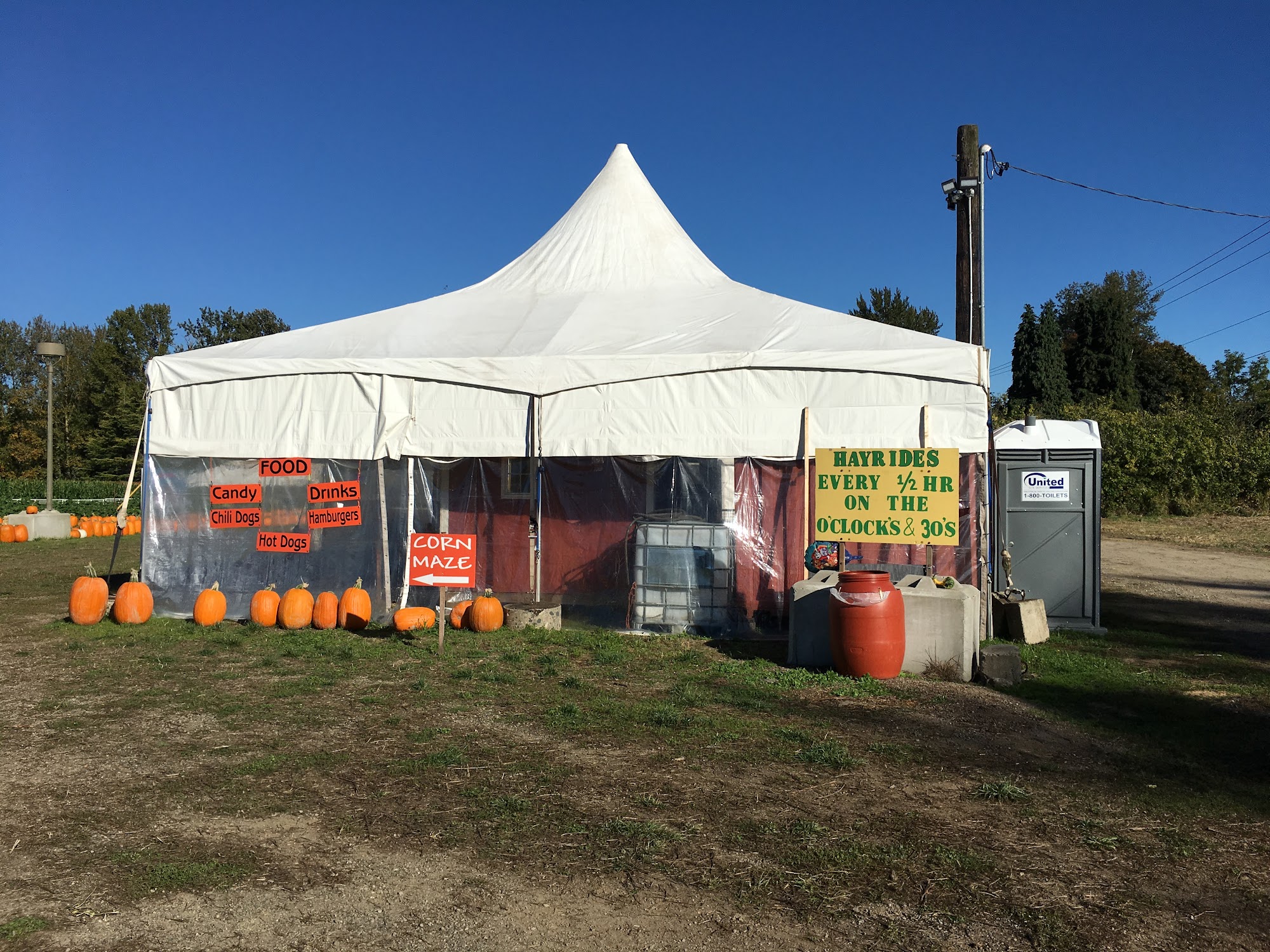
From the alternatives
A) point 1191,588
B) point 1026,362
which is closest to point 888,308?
point 1026,362

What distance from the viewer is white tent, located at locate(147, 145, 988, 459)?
34.8ft

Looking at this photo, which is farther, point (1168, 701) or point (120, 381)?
point (120, 381)

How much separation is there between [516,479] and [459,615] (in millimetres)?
1818

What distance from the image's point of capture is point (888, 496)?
9.77 meters

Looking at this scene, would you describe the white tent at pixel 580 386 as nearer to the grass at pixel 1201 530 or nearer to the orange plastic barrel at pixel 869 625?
the orange plastic barrel at pixel 869 625

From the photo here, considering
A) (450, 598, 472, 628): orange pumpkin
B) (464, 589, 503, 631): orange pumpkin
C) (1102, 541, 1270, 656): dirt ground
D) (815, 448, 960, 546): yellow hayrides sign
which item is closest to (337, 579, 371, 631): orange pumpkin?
(450, 598, 472, 628): orange pumpkin

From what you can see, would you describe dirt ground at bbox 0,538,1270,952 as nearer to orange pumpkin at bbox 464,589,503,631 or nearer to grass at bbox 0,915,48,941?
grass at bbox 0,915,48,941

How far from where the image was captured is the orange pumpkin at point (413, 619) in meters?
10.5

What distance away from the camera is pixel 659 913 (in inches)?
151

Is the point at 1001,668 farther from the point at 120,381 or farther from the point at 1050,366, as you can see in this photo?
the point at 120,381

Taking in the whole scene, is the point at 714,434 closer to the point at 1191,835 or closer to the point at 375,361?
the point at 375,361

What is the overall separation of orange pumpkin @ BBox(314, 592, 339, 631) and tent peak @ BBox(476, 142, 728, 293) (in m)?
5.84

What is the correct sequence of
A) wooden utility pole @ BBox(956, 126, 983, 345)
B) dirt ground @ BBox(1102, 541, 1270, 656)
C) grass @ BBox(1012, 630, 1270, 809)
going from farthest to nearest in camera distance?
wooden utility pole @ BBox(956, 126, 983, 345) < dirt ground @ BBox(1102, 541, 1270, 656) < grass @ BBox(1012, 630, 1270, 809)

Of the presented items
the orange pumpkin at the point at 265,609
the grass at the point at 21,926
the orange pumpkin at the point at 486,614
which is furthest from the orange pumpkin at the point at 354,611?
the grass at the point at 21,926
